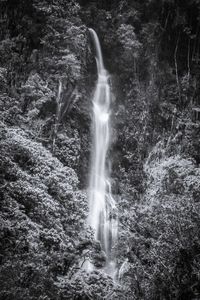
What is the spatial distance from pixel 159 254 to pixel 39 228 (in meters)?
3.28

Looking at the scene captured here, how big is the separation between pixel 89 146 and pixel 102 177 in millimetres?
1521

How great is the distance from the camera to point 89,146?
52.8 ft

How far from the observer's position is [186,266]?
26.5 ft

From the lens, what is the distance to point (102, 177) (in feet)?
52.4

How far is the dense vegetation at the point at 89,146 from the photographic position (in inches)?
342

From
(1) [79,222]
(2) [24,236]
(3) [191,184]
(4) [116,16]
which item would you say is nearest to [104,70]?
(4) [116,16]

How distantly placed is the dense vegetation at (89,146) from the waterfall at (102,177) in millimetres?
433

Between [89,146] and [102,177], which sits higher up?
[89,146]

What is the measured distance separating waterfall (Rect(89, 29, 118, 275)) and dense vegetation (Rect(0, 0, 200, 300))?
433mm

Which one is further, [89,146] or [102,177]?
[89,146]

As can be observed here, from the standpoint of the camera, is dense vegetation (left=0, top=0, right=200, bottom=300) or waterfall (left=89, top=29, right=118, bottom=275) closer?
dense vegetation (left=0, top=0, right=200, bottom=300)

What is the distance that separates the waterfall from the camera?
14.0 m

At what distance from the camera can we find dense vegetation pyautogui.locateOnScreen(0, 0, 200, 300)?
8.69 metres

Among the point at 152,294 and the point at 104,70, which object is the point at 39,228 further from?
the point at 104,70
